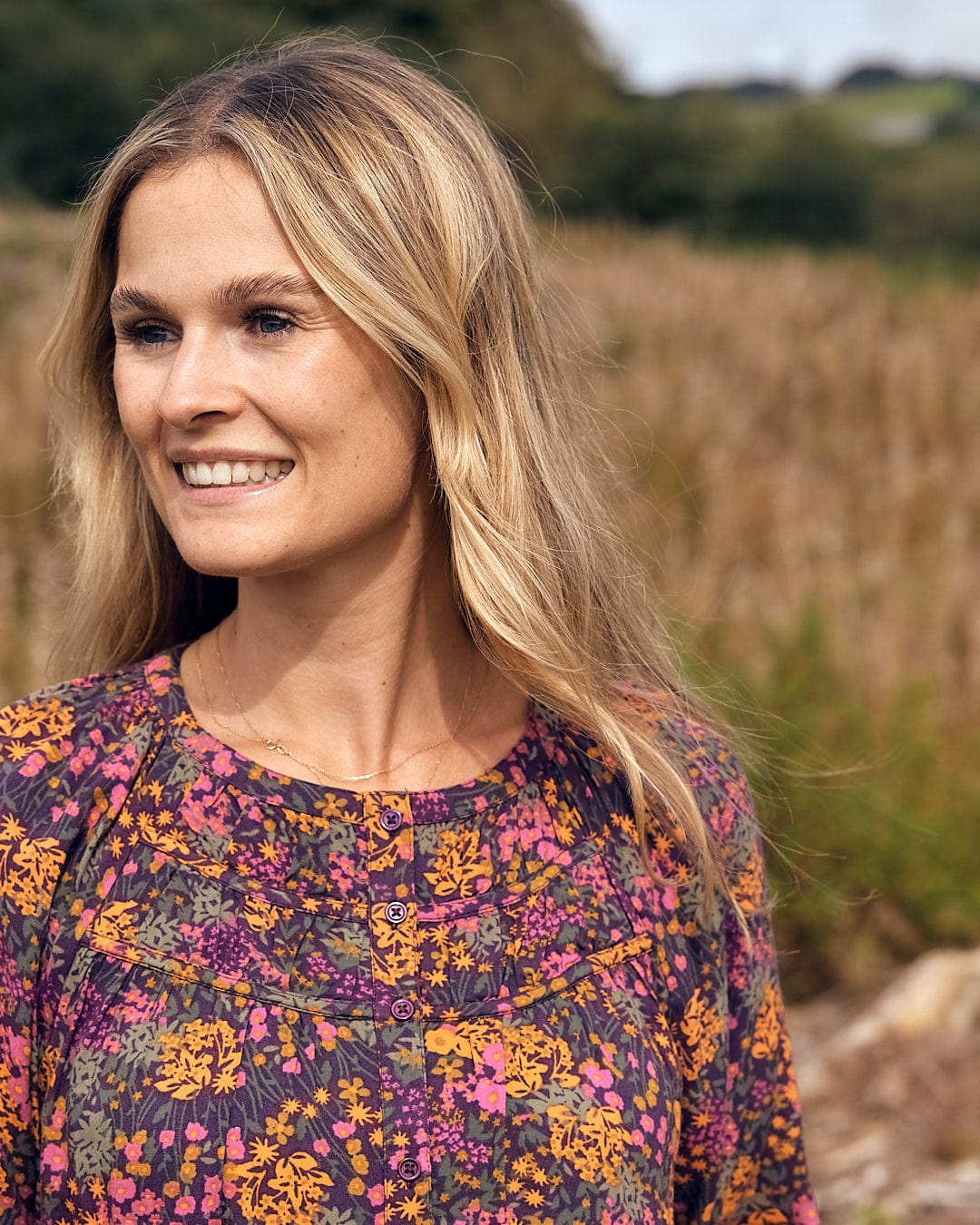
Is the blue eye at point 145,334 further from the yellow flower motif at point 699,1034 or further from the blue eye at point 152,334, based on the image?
the yellow flower motif at point 699,1034

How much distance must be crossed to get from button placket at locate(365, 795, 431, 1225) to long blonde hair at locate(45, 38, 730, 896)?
0.30 m

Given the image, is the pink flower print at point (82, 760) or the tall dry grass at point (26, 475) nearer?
the pink flower print at point (82, 760)

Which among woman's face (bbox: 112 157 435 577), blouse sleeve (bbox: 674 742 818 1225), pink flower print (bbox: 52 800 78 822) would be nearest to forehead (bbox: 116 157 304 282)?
woman's face (bbox: 112 157 435 577)

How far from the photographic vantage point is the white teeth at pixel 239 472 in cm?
163

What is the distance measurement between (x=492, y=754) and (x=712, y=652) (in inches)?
104

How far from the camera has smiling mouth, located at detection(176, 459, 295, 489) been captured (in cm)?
163

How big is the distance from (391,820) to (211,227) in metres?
0.74

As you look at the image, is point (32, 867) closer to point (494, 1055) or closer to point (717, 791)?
point (494, 1055)

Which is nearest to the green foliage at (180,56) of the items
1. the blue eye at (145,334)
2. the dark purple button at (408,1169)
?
the blue eye at (145,334)

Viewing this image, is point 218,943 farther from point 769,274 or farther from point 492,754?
point 769,274

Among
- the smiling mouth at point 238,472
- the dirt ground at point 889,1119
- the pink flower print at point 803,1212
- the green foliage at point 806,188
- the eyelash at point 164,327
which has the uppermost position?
the eyelash at point 164,327

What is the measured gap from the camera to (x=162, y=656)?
1.89m

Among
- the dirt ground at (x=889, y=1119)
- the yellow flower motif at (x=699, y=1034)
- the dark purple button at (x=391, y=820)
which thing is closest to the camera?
the dark purple button at (x=391, y=820)

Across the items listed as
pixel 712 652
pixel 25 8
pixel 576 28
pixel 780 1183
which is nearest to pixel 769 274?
pixel 712 652
